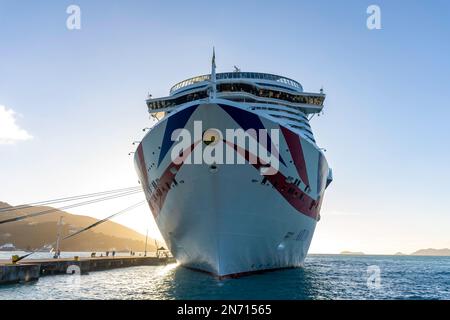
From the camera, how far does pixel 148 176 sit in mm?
20438

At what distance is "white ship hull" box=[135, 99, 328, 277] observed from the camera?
645 inches

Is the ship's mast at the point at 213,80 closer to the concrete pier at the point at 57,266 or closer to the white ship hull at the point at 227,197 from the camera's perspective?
the white ship hull at the point at 227,197

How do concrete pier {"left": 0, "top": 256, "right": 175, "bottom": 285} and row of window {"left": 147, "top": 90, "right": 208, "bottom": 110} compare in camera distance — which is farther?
row of window {"left": 147, "top": 90, "right": 208, "bottom": 110}

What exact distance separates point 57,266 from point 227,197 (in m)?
20.6

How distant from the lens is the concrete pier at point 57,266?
20609 mm

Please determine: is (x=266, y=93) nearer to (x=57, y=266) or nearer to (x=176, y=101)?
(x=176, y=101)

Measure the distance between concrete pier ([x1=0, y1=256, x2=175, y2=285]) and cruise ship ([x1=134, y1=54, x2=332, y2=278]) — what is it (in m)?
9.64

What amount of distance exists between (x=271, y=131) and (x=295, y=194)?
14.4ft

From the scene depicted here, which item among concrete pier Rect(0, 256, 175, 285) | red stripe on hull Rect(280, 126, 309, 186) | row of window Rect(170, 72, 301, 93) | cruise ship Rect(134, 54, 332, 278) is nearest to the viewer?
cruise ship Rect(134, 54, 332, 278)

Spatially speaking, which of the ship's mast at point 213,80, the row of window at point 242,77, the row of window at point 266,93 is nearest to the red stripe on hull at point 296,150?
the ship's mast at point 213,80

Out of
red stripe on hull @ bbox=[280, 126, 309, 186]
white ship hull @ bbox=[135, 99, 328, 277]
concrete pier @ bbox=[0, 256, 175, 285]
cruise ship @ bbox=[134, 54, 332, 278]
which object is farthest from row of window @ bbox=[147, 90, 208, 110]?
concrete pier @ bbox=[0, 256, 175, 285]

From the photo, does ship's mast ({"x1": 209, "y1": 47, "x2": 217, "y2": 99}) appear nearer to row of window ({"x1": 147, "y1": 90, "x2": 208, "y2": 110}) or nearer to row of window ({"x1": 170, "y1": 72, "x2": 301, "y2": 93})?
row of window ({"x1": 147, "y1": 90, "x2": 208, "y2": 110})
